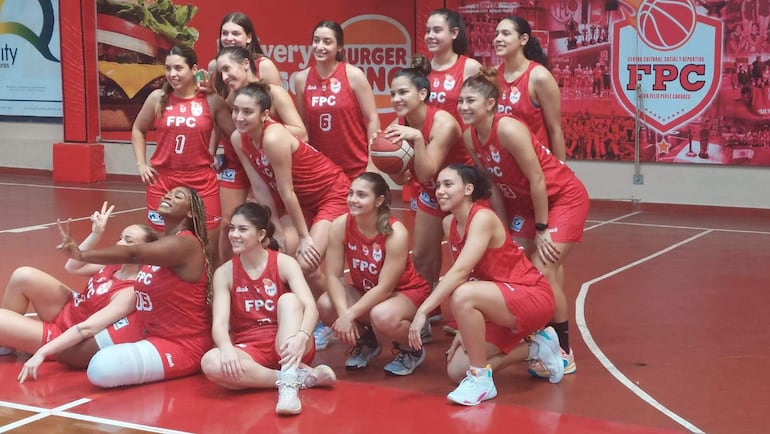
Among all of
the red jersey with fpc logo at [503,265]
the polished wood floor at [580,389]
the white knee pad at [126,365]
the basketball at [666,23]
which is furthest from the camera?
the basketball at [666,23]

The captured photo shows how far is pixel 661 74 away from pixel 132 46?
674cm

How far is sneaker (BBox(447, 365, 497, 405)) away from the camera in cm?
475

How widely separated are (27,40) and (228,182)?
9303 mm

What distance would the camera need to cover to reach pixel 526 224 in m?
5.49

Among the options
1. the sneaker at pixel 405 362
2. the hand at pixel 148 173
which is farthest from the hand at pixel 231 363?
the hand at pixel 148 173

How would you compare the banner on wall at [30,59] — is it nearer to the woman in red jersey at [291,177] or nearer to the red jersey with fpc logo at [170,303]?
the woman in red jersey at [291,177]

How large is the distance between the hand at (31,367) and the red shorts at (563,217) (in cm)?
247

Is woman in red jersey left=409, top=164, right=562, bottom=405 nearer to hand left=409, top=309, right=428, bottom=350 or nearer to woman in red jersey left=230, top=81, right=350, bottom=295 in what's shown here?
hand left=409, top=309, right=428, bottom=350

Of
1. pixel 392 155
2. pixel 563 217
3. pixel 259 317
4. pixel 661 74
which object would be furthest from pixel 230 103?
pixel 661 74

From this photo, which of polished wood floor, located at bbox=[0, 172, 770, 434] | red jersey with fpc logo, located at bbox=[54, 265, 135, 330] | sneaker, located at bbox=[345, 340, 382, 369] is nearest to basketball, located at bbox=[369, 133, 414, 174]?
sneaker, located at bbox=[345, 340, 382, 369]

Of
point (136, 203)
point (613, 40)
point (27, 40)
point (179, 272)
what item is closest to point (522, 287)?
point (179, 272)

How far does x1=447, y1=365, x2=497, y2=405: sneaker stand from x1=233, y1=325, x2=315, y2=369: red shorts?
0.76 m

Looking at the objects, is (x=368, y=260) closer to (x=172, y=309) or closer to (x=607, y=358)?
(x=172, y=309)

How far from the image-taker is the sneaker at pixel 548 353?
511 cm
